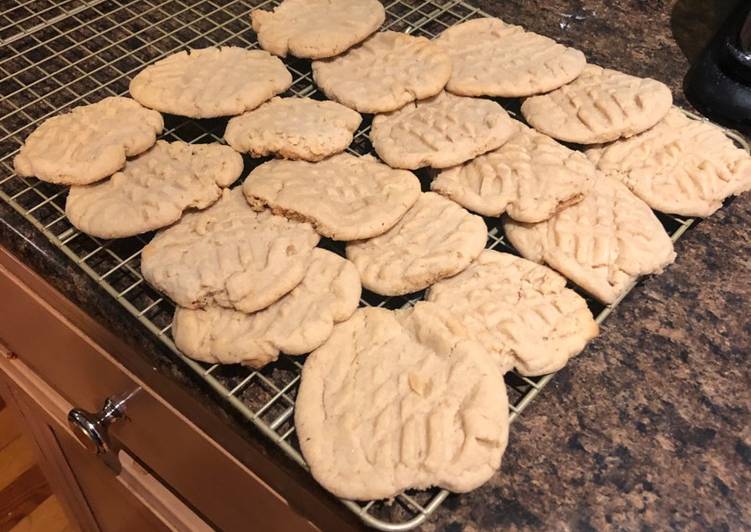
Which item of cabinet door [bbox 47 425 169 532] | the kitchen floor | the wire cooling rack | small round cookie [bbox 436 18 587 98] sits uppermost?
small round cookie [bbox 436 18 587 98]

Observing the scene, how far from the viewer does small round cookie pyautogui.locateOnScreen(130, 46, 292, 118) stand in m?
1.02

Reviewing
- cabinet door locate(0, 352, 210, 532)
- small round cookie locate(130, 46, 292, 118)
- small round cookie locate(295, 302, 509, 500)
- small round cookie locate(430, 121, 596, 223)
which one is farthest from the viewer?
cabinet door locate(0, 352, 210, 532)

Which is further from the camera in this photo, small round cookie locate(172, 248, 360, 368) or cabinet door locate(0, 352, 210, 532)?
cabinet door locate(0, 352, 210, 532)

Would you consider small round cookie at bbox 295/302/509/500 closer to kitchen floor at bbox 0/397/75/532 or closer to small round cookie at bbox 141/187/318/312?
small round cookie at bbox 141/187/318/312

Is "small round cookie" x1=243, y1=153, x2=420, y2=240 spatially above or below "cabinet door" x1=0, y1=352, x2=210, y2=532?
above

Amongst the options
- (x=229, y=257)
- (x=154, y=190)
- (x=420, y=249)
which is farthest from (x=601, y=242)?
(x=154, y=190)

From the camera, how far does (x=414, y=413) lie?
2.36 feet

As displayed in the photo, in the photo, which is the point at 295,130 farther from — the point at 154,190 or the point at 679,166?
the point at 679,166

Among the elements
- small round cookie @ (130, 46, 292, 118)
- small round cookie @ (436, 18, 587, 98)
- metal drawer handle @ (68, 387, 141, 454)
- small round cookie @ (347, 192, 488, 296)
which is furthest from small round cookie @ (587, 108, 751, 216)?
metal drawer handle @ (68, 387, 141, 454)

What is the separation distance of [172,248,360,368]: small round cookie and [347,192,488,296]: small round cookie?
0.11ft

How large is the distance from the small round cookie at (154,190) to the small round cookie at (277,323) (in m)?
0.15

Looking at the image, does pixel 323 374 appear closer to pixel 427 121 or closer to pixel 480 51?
pixel 427 121

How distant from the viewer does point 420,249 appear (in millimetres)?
873

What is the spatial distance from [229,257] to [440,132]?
358mm
